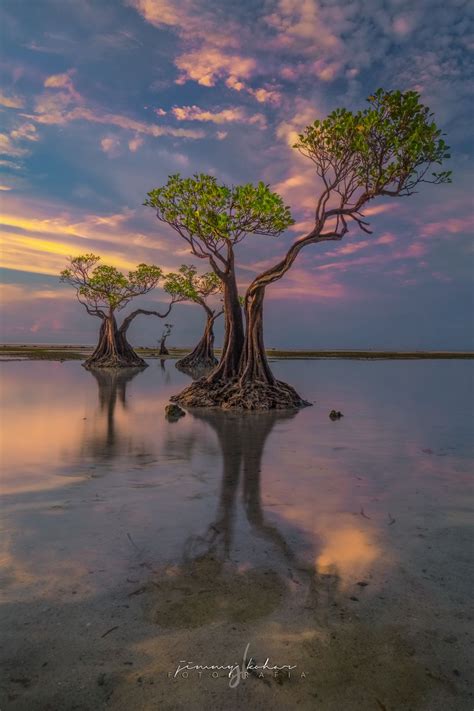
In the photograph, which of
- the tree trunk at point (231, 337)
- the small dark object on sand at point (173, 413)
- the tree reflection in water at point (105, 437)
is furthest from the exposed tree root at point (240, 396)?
the tree reflection in water at point (105, 437)

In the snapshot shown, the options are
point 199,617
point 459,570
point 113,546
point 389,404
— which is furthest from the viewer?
point 389,404

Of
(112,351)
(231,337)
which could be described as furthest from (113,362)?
(231,337)

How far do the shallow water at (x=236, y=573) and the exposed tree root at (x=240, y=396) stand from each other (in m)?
7.58

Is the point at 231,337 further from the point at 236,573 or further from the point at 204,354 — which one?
the point at 204,354

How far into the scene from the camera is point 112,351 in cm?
5038

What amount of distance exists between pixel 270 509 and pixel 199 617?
3018 millimetres

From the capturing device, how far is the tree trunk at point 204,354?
50469 mm

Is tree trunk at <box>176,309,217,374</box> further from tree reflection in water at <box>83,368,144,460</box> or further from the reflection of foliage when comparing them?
the reflection of foliage

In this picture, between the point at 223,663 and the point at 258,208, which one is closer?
the point at 223,663

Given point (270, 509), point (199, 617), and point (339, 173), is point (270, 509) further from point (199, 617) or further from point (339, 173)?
point (339, 173)

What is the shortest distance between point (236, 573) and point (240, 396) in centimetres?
1417

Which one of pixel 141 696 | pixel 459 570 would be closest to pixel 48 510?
pixel 141 696

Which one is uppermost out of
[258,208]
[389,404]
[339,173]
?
[339,173]

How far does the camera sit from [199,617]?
375cm
